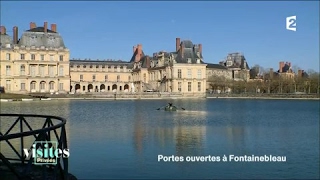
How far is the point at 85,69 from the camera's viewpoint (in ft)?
259

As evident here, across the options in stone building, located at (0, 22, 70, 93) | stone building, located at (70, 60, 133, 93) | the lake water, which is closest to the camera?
the lake water

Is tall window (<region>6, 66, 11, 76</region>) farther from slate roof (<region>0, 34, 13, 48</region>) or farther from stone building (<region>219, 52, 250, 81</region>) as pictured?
stone building (<region>219, 52, 250, 81</region>)

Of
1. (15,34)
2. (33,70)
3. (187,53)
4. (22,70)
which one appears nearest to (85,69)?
(33,70)

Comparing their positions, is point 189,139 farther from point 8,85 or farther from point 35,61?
point 8,85

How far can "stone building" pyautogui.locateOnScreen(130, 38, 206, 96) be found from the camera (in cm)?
7294

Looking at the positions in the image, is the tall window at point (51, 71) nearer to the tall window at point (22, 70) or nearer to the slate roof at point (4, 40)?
the tall window at point (22, 70)

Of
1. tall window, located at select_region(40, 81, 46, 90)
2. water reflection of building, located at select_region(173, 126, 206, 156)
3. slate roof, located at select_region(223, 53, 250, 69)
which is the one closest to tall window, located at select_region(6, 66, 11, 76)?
tall window, located at select_region(40, 81, 46, 90)

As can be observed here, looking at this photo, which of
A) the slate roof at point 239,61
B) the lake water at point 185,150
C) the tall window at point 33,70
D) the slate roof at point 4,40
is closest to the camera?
the lake water at point 185,150

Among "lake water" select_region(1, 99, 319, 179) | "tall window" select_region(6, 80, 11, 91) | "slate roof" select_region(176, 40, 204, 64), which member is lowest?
"lake water" select_region(1, 99, 319, 179)

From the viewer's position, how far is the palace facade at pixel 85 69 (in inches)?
2564

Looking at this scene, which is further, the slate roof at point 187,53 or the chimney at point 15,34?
the slate roof at point 187,53

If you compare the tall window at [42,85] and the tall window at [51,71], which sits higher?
the tall window at [51,71]

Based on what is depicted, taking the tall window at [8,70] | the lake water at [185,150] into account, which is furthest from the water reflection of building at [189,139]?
the tall window at [8,70]

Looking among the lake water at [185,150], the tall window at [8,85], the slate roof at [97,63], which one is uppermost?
the slate roof at [97,63]
